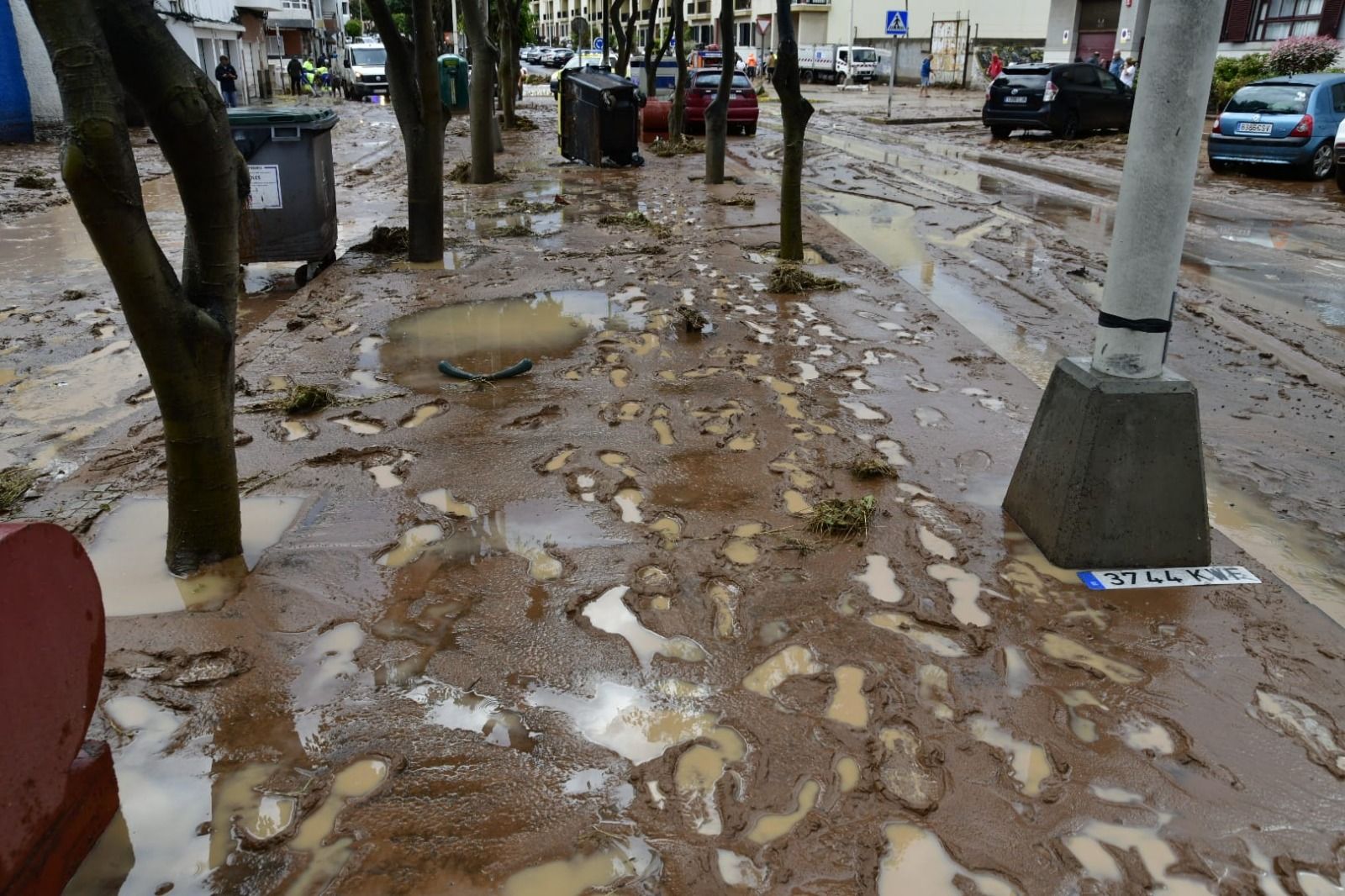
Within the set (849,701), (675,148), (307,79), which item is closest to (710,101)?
(675,148)

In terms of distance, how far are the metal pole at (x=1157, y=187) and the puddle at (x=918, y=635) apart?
4.09ft

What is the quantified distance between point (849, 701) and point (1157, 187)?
2.11 m

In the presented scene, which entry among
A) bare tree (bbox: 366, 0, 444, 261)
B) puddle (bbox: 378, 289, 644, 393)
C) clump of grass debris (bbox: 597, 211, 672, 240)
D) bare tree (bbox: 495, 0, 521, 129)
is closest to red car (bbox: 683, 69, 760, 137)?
bare tree (bbox: 495, 0, 521, 129)

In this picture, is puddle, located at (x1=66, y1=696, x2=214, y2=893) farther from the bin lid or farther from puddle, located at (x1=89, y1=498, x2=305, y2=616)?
the bin lid

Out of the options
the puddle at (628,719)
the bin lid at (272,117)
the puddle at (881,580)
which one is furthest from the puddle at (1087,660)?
the bin lid at (272,117)

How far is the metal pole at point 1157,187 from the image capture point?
341 cm

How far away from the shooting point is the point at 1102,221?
39.1 ft

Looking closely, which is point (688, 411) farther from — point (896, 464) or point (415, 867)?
point (415, 867)

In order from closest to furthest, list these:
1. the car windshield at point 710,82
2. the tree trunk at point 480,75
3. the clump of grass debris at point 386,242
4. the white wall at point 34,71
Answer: the clump of grass debris at point 386,242
the tree trunk at point 480,75
the white wall at point 34,71
the car windshield at point 710,82

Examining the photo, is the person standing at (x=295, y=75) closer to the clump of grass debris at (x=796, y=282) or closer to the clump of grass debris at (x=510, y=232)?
the clump of grass debris at (x=510, y=232)

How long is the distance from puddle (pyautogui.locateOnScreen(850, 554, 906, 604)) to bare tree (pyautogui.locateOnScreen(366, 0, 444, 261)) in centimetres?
634

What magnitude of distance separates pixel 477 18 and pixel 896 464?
10.2m

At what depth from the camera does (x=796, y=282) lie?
318 inches

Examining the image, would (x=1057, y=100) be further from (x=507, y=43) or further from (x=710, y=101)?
(x=507, y=43)
